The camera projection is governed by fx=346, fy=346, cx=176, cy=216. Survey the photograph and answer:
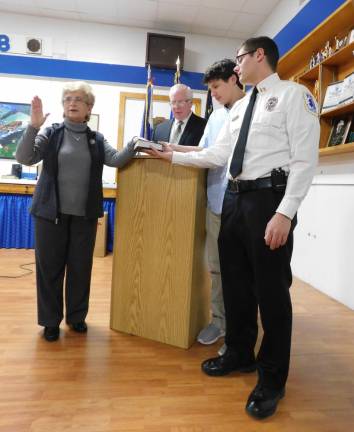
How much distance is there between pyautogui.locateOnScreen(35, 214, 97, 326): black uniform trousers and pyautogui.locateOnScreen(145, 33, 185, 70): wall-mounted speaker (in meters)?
3.74

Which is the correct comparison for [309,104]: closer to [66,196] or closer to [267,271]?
[267,271]

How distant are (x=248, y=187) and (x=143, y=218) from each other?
69 cm

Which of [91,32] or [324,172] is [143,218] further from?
[91,32]

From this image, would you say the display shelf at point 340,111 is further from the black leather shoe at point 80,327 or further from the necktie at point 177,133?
the black leather shoe at point 80,327

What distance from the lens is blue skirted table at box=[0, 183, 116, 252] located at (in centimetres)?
427

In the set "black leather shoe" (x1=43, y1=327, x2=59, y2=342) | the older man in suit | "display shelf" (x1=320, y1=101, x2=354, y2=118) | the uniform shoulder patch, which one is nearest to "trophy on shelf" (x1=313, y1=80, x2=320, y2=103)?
"display shelf" (x1=320, y1=101, x2=354, y2=118)

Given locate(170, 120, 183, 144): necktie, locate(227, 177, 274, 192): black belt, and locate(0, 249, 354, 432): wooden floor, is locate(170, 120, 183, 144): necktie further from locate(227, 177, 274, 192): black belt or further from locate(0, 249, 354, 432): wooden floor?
locate(0, 249, 354, 432): wooden floor

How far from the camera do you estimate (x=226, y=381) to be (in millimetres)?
1558

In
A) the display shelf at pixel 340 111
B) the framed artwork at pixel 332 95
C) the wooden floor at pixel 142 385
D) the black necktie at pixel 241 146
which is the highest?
the framed artwork at pixel 332 95

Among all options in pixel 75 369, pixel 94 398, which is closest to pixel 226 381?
pixel 94 398

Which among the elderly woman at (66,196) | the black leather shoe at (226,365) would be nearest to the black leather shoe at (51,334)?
the elderly woman at (66,196)

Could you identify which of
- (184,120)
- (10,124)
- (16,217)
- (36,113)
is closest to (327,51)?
(184,120)

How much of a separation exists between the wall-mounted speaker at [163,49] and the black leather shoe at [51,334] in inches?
163

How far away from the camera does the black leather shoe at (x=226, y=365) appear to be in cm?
160
